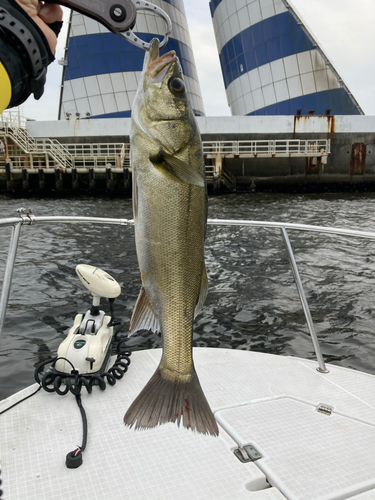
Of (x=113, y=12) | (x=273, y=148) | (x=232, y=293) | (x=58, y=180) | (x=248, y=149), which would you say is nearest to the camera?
(x=113, y=12)

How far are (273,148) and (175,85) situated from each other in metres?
26.1

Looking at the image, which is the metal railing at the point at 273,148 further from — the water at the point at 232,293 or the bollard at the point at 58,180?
the water at the point at 232,293

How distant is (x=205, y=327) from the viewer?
6.67 m

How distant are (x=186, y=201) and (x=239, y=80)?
1476 inches

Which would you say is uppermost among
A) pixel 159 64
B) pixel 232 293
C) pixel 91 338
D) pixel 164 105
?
pixel 159 64

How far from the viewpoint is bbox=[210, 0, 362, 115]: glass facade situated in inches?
1246

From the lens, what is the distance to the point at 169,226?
1.52m

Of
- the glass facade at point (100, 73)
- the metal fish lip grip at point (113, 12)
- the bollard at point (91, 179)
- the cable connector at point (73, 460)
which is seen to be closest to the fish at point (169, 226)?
the metal fish lip grip at point (113, 12)

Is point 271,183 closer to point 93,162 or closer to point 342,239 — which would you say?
point 93,162

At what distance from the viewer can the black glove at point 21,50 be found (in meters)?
1.40

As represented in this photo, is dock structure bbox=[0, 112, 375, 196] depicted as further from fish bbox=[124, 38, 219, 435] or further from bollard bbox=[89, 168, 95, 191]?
fish bbox=[124, 38, 219, 435]

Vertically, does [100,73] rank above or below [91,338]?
above

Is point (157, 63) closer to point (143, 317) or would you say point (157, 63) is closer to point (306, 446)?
point (143, 317)

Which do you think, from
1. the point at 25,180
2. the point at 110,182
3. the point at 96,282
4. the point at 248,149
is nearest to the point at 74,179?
the point at 110,182
